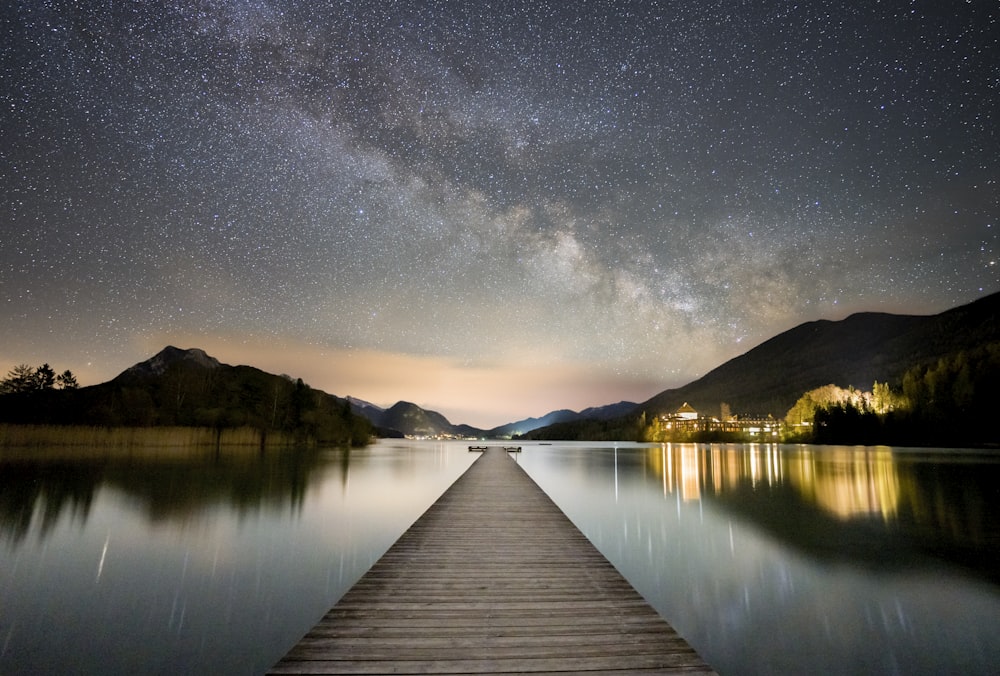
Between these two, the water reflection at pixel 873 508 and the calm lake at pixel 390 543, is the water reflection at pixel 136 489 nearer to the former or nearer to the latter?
the calm lake at pixel 390 543

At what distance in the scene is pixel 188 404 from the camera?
221ft

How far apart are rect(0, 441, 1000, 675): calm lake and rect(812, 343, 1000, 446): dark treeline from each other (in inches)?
2258

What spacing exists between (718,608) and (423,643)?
6.75 meters

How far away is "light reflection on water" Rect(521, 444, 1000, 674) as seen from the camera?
7258 millimetres

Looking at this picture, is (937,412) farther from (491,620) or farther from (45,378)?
(45,378)

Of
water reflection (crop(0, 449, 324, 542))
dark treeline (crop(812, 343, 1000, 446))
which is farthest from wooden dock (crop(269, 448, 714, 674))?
dark treeline (crop(812, 343, 1000, 446))

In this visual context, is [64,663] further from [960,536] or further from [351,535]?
[960,536]

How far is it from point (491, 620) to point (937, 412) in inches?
3598

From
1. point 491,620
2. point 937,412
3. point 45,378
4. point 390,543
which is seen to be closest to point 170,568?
point 390,543

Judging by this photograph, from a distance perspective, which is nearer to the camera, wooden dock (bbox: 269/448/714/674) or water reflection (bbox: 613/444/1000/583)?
wooden dock (bbox: 269/448/714/674)

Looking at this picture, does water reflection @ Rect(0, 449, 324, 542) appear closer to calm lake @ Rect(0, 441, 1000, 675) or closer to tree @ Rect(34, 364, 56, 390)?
calm lake @ Rect(0, 441, 1000, 675)

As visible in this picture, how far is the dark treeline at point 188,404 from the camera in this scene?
53.5m

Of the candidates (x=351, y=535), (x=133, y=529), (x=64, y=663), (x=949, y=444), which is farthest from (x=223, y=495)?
(x=949, y=444)

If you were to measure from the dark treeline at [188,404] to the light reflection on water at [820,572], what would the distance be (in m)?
57.1
